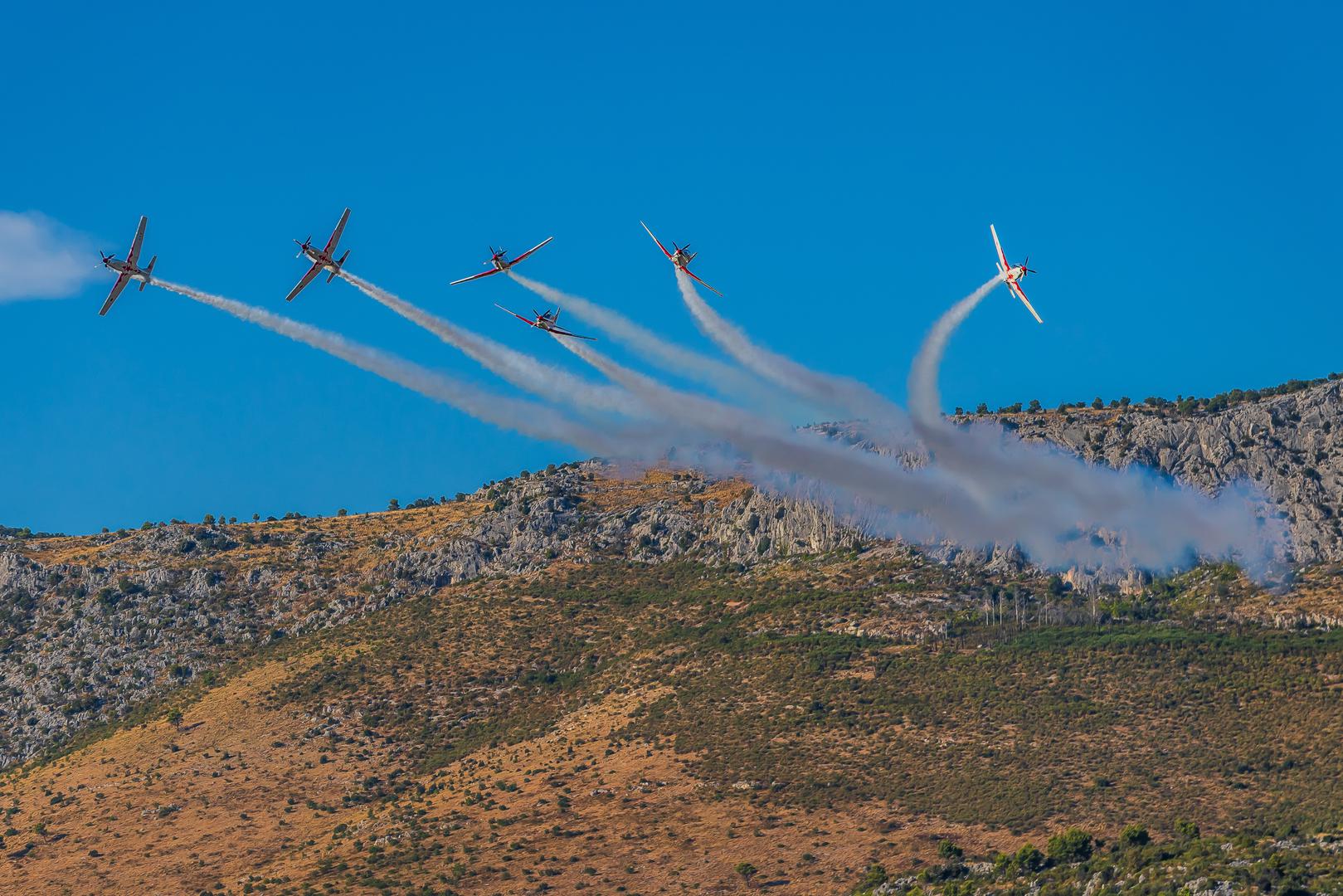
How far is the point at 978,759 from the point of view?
504 ft

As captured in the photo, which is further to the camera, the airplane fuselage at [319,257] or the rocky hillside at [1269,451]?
the rocky hillside at [1269,451]

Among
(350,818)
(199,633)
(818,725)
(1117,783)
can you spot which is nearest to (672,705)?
(818,725)

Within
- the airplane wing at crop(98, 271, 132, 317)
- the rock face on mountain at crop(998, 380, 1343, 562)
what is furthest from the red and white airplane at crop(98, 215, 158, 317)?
the rock face on mountain at crop(998, 380, 1343, 562)

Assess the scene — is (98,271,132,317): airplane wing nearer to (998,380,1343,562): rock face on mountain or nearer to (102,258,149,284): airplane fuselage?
(102,258,149,284): airplane fuselage

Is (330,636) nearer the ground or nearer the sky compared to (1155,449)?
nearer the ground

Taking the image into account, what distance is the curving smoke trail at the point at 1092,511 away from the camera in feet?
595

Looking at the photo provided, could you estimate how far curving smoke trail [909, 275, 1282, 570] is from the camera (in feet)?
595

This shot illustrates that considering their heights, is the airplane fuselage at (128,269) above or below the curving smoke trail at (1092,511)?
above

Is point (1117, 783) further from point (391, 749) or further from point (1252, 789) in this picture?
point (391, 749)

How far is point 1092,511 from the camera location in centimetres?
18462

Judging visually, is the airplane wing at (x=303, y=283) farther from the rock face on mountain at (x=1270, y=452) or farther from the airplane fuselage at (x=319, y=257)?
the rock face on mountain at (x=1270, y=452)

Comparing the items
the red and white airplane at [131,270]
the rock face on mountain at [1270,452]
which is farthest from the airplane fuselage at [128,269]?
the rock face on mountain at [1270,452]

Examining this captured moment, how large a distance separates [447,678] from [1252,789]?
6684 centimetres

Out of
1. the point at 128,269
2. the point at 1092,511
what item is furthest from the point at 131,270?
the point at 1092,511
